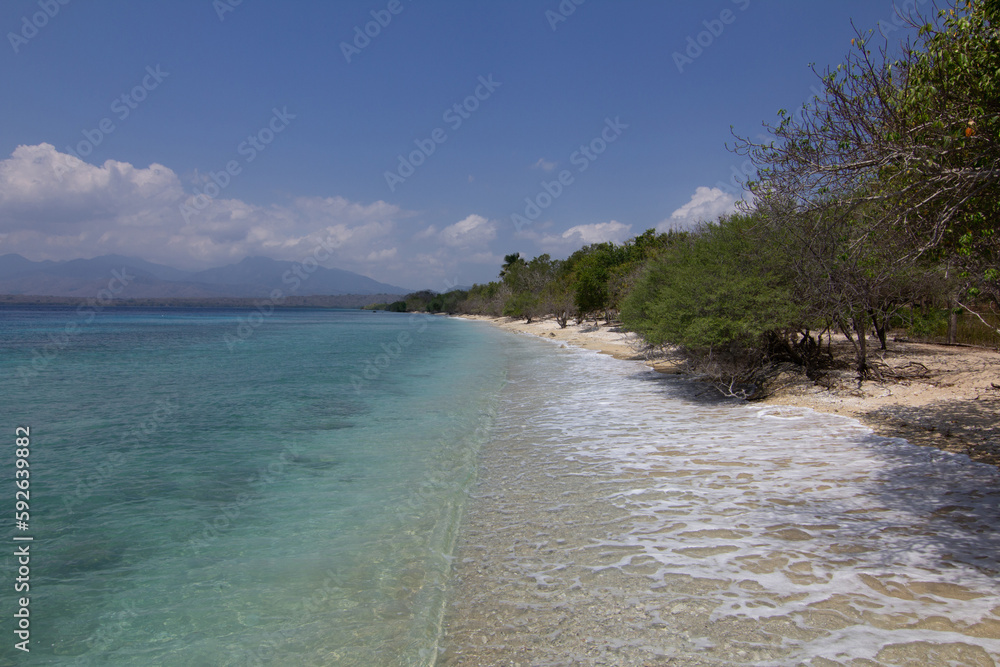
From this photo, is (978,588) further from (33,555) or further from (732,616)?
(33,555)

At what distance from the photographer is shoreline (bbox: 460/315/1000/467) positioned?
9.77 metres

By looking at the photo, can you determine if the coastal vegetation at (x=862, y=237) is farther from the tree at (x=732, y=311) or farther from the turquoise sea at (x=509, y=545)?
the turquoise sea at (x=509, y=545)

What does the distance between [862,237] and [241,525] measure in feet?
29.0

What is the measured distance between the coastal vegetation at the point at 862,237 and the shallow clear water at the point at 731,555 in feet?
9.43

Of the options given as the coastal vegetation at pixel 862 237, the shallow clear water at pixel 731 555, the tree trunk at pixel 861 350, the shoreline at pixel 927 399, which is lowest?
the shallow clear water at pixel 731 555

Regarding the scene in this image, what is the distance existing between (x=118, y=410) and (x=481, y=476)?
43.8 feet

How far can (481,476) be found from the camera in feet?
30.8

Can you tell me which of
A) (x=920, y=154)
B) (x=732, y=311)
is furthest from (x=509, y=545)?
(x=732, y=311)

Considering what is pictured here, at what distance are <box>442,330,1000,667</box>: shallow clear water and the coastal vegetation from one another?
2.88 metres

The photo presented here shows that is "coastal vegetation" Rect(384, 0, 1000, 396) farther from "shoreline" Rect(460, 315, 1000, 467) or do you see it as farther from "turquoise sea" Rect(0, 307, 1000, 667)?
"turquoise sea" Rect(0, 307, 1000, 667)

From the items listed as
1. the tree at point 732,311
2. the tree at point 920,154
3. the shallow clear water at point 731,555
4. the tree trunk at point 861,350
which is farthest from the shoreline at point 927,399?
the tree at point 920,154

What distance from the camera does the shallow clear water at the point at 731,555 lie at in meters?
4.39

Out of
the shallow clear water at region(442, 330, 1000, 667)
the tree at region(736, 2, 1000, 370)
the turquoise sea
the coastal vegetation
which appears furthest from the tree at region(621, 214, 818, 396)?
the tree at region(736, 2, 1000, 370)

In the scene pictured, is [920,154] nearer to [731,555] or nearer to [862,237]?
Result: [862,237]
